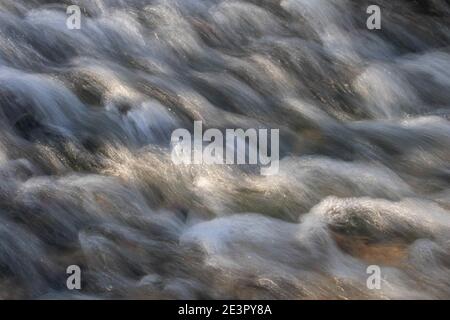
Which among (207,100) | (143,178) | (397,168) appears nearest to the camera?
(143,178)

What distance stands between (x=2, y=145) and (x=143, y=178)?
0.83 meters

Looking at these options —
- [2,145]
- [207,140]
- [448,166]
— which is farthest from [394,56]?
[2,145]

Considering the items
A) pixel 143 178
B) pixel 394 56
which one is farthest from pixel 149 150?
pixel 394 56

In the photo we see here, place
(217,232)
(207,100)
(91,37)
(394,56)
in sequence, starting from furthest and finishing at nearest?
(394,56), (91,37), (207,100), (217,232)

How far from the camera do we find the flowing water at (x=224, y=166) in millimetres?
4770

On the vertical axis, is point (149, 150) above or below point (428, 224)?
above

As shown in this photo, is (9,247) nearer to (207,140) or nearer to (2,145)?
(2,145)

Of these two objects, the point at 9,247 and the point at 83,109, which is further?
the point at 83,109

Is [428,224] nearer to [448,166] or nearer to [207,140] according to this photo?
[448,166]

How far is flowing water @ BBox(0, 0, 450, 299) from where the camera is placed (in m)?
4.77

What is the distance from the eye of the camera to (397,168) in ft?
19.5

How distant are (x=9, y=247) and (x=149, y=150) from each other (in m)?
1.27

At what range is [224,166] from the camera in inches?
223

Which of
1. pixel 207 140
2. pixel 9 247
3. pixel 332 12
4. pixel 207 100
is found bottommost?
pixel 9 247
